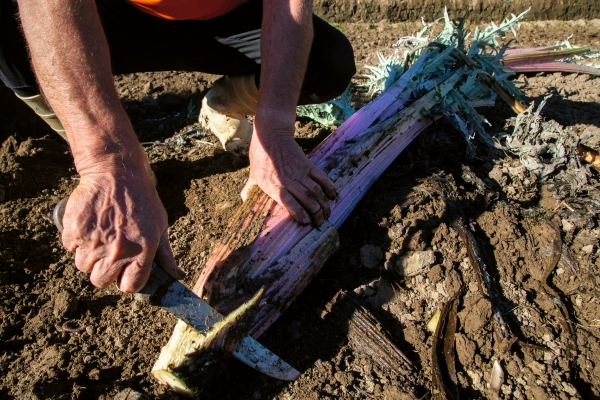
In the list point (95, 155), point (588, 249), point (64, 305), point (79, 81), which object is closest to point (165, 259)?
point (95, 155)

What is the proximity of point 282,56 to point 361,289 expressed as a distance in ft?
3.48

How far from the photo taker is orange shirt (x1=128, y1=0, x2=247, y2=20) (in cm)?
204

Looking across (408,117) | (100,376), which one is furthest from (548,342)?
(100,376)

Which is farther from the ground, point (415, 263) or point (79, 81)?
point (79, 81)

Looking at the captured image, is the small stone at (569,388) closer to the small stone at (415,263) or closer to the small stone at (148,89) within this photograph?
the small stone at (415,263)

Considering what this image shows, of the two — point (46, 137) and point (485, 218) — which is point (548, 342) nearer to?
point (485, 218)

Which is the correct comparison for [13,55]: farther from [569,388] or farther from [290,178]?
[569,388]

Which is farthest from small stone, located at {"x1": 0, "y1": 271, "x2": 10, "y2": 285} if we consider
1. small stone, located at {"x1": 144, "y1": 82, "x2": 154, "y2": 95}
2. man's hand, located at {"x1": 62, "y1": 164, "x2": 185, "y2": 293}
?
small stone, located at {"x1": 144, "y1": 82, "x2": 154, "y2": 95}

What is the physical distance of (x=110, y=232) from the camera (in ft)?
4.38

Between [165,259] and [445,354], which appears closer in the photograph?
[165,259]

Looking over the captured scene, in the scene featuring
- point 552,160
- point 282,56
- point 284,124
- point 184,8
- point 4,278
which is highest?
point 184,8

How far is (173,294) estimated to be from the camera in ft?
4.61

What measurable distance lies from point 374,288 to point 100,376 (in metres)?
1.13

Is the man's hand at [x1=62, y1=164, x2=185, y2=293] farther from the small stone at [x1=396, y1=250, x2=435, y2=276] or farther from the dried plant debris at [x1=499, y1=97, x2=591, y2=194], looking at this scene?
the dried plant debris at [x1=499, y1=97, x2=591, y2=194]
